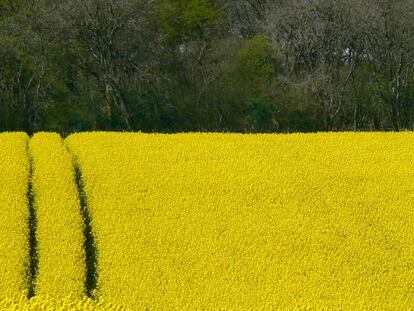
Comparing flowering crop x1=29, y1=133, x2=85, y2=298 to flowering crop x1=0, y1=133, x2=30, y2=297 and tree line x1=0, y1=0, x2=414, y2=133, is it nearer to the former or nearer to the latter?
flowering crop x1=0, y1=133, x2=30, y2=297

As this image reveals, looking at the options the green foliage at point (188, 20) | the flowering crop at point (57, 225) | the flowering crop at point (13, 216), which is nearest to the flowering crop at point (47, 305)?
the flowering crop at point (13, 216)

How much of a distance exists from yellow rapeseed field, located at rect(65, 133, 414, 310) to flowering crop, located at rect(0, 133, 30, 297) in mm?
1759

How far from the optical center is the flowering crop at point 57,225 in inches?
712

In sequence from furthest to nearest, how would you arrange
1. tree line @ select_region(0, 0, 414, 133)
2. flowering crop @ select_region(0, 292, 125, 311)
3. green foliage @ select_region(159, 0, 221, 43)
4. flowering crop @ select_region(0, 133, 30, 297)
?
1. green foliage @ select_region(159, 0, 221, 43)
2. tree line @ select_region(0, 0, 414, 133)
3. flowering crop @ select_region(0, 133, 30, 297)
4. flowering crop @ select_region(0, 292, 125, 311)

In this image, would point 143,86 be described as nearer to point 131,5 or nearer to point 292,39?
point 131,5

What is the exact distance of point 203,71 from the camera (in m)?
54.1

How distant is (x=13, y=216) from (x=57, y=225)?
1.29 m

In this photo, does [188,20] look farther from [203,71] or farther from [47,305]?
[47,305]

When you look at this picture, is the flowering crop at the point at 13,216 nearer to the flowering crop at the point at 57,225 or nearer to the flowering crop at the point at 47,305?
the flowering crop at the point at 57,225

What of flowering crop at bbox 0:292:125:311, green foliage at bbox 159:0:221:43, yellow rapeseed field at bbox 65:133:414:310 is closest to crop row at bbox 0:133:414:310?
yellow rapeseed field at bbox 65:133:414:310

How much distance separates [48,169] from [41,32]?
26.8 meters

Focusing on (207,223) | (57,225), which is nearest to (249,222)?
(207,223)

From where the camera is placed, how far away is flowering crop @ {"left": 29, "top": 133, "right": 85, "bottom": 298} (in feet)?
59.3

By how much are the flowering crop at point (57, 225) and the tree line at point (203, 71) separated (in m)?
21.4
